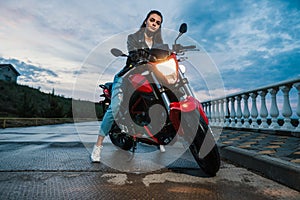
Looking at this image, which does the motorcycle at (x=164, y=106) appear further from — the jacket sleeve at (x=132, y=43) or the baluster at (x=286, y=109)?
the baluster at (x=286, y=109)

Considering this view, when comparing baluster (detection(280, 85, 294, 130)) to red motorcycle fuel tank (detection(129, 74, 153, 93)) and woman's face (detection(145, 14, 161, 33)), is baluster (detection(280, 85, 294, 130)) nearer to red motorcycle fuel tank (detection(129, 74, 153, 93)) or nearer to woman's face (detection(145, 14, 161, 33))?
woman's face (detection(145, 14, 161, 33))

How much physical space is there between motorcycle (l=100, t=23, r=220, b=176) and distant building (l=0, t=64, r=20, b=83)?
53.8 meters

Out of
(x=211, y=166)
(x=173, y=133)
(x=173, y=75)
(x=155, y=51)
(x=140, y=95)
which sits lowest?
(x=211, y=166)

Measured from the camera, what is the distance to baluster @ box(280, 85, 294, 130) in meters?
5.36

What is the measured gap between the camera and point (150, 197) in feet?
5.91

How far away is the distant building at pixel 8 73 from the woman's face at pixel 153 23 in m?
53.7

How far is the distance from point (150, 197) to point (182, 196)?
0.82ft

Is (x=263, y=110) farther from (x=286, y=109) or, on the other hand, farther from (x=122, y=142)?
(x=122, y=142)

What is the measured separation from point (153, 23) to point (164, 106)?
1.18 meters

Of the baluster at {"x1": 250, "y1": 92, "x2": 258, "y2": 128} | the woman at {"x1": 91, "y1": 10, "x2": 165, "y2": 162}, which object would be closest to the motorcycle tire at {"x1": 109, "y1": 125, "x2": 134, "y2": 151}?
the woman at {"x1": 91, "y1": 10, "x2": 165, "y2": 162}

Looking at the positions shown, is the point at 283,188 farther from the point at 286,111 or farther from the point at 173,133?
the point at 286,111

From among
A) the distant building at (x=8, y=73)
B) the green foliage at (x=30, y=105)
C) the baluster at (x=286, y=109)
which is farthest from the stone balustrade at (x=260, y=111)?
the distant building at (x=8, y=73)

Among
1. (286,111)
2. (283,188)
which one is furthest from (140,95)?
(286,111)

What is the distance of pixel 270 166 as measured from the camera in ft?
7.84
